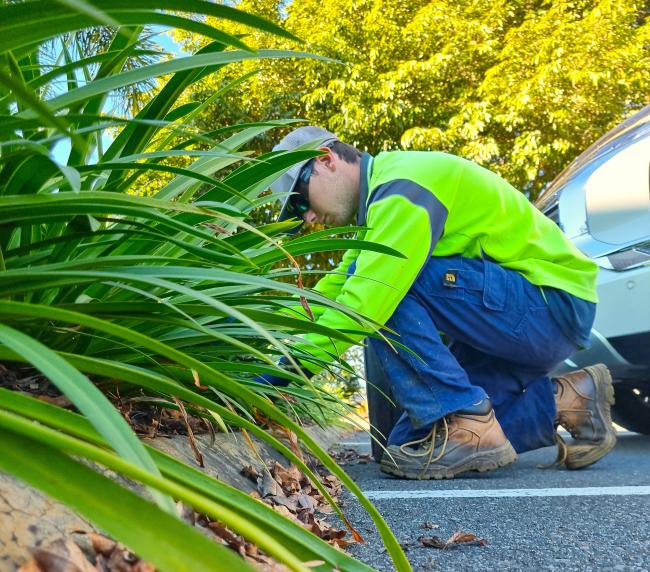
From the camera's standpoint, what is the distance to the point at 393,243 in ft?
8.75

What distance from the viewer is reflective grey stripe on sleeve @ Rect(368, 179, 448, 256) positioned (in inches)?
109

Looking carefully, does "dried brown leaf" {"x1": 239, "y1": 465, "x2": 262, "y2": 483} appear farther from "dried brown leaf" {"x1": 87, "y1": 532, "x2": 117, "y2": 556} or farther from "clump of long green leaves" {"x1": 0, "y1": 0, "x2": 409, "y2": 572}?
"dried brown leaf" {"x1": 87, "y1": 532, "x2": 117, "y2": 556}

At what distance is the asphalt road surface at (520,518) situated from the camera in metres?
1.45

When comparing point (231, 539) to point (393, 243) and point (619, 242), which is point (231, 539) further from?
point (619, 242)

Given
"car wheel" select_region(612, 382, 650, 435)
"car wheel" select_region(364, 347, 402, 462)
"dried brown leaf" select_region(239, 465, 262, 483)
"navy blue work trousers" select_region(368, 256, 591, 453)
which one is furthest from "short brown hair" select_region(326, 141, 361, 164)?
"car wheel" select_region(612, 382, 650, 435)

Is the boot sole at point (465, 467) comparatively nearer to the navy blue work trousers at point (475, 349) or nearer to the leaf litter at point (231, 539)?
the navy blue work trousers at point (475, 349)

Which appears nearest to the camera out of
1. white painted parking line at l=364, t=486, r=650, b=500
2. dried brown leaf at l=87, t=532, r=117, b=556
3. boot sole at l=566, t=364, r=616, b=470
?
dried brown leaf at l=87, t=532, r=117, b=556

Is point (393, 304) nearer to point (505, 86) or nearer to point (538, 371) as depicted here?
point (538, 371)

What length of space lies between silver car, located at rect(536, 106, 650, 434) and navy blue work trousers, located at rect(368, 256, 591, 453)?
465mm

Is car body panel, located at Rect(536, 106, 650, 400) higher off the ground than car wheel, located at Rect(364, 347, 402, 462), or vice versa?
car body panel, located at Rect(536, 106, 650, 400)

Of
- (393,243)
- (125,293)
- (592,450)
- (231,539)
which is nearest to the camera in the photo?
(231,539)

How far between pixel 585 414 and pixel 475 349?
505 millimetres

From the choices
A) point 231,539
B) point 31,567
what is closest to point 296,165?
point 231,539

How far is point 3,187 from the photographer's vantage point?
131 centimetres
